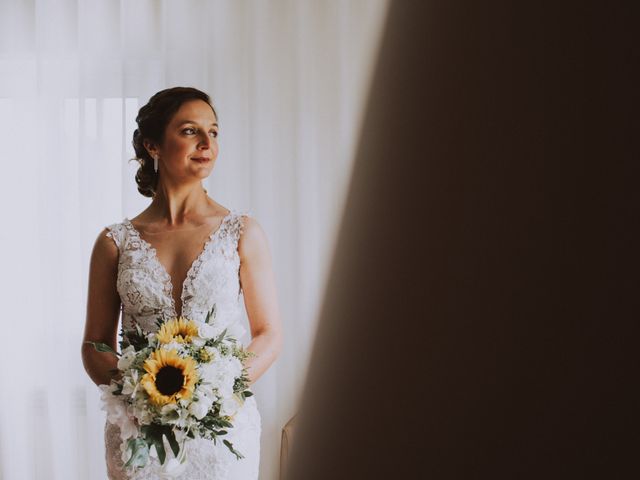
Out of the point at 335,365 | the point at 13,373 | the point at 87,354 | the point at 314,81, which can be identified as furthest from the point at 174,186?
the point at 335,365

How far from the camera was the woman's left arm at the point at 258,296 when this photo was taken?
1906mm

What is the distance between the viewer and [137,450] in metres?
1.47

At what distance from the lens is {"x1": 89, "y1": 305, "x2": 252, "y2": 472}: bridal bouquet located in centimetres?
141

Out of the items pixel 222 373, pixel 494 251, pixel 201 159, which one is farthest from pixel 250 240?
pixel 494 251

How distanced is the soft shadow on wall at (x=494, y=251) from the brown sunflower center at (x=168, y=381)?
1415mm

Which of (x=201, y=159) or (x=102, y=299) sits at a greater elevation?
(x=201, y=159)

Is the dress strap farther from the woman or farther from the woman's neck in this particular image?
the woman's neck

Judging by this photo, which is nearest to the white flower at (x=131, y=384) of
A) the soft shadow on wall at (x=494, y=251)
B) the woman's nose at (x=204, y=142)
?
the woman's nose at (x=204, y=142)

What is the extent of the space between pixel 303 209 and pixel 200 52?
0.82 meters

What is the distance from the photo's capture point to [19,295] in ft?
9.13

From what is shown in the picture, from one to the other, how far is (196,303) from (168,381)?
384mm

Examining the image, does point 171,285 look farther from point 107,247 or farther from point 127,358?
point 127,358

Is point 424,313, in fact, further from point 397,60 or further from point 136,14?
point 136,14

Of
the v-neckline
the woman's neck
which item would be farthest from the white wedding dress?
the woman's neck
